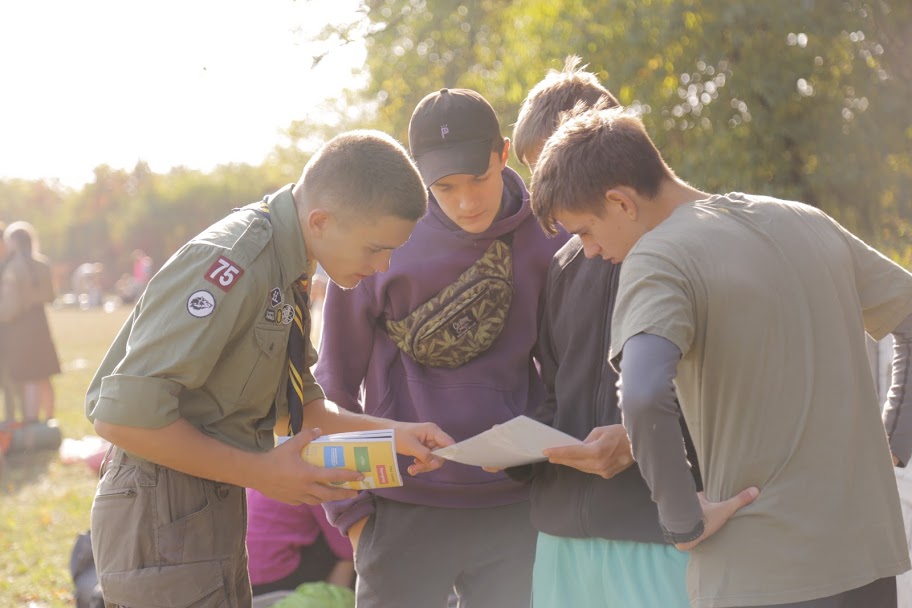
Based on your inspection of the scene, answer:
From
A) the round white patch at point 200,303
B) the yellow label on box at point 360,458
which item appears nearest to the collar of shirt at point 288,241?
the round white patch at point 200,303

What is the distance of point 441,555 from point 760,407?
1.33m

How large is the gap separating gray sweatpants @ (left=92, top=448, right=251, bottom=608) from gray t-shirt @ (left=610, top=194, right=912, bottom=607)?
3.53 ft

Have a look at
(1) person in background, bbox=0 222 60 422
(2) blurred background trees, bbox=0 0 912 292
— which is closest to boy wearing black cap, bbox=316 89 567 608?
(2) blurred background trees, bbox=0 0 912 292

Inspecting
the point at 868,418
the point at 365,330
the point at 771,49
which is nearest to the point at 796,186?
the point at 771,49

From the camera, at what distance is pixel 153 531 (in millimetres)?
2371

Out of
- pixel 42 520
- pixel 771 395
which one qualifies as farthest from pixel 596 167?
pixel 42 520

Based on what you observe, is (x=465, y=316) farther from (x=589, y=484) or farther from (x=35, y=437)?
(x=35, y=437)

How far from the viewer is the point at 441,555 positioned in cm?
304

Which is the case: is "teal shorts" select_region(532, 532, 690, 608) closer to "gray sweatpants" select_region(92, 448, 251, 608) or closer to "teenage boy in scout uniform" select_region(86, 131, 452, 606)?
"teenage boy in scout uniform" select_region(86, 131, 452, 606)

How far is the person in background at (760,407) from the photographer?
1944 mm

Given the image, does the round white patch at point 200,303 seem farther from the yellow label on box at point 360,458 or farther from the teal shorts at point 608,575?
the teal shorts at point 608,575

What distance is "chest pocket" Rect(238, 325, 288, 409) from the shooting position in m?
2.43

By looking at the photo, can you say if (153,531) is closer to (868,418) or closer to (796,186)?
(868,418)

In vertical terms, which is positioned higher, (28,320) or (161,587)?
(161,587)
